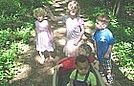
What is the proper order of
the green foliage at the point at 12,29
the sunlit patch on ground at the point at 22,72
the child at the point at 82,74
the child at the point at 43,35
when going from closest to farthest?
the child at the point at 82,74, the sunlit patch on ground at the point at 22,72, the child at the point at 43,35, the green foliage at the point at 12,29

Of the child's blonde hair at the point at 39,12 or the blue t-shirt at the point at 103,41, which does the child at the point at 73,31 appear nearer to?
the blue t-shirt at the point at 103,41

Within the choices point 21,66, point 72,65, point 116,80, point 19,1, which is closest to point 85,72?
point 72,65

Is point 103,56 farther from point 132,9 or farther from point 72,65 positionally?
point 132,9

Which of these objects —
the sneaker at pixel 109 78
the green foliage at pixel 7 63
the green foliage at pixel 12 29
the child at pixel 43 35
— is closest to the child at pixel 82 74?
the sneaker at pixel 109 78

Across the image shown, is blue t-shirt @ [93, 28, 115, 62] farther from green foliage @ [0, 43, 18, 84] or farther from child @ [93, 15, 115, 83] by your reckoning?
green foliage @ [0, 43, 18, 84]

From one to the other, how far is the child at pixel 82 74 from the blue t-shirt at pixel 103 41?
174cm

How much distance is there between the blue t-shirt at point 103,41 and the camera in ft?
21.1

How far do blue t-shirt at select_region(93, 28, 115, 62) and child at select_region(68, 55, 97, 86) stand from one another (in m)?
1.74

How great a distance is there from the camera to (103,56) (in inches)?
262

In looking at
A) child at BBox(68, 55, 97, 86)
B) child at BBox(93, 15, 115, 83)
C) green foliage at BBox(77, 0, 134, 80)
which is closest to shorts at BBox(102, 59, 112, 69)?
child at BBox(93, 15, 115, 83)

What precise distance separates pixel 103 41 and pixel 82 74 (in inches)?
70.9

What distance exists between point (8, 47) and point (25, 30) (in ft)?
4.73

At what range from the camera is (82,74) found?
4797 mm

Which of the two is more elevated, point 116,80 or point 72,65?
point 72,65
